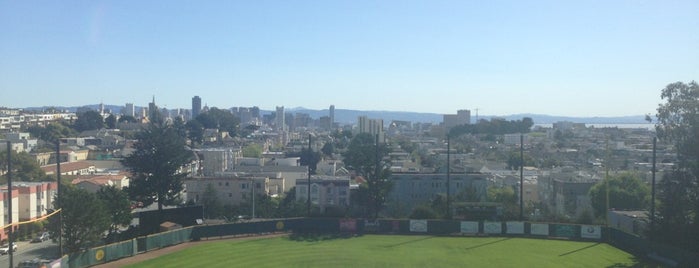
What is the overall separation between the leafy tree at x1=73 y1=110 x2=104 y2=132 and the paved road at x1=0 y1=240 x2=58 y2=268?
288 feet

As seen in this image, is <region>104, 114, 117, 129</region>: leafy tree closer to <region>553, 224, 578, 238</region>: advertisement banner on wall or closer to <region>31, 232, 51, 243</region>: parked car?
<region>31, 232, 51, 243</region>: parked car

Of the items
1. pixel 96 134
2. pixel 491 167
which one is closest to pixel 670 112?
pixel 491 167

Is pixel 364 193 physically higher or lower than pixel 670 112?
lower

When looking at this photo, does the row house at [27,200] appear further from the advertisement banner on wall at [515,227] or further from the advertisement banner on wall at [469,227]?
the advertisement banner on wall at [515,227]

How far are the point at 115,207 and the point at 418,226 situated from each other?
16.4 meters

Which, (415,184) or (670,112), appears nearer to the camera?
(670,112)

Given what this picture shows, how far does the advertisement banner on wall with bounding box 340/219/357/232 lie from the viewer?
3384cm

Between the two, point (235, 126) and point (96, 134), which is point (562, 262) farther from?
point (235, 126)

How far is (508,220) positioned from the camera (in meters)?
34.4

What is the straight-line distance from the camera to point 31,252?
Result: 2895cm

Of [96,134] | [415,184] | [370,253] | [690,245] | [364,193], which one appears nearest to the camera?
[690,245]

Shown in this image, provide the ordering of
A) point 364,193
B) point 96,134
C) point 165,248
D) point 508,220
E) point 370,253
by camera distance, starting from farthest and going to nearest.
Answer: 1. point 96,134
2. point 364,193
3. point 508,220
4. point 165,248
5. point 370,253

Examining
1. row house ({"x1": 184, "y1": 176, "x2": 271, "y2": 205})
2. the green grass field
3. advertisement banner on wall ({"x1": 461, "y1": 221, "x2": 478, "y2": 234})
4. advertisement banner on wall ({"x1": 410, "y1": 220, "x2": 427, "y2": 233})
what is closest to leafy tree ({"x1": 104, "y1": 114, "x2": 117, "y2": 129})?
row house ({"x1": 184, "y1": 176, "x2": 271, "y2": 205})

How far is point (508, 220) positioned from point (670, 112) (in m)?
10.3
